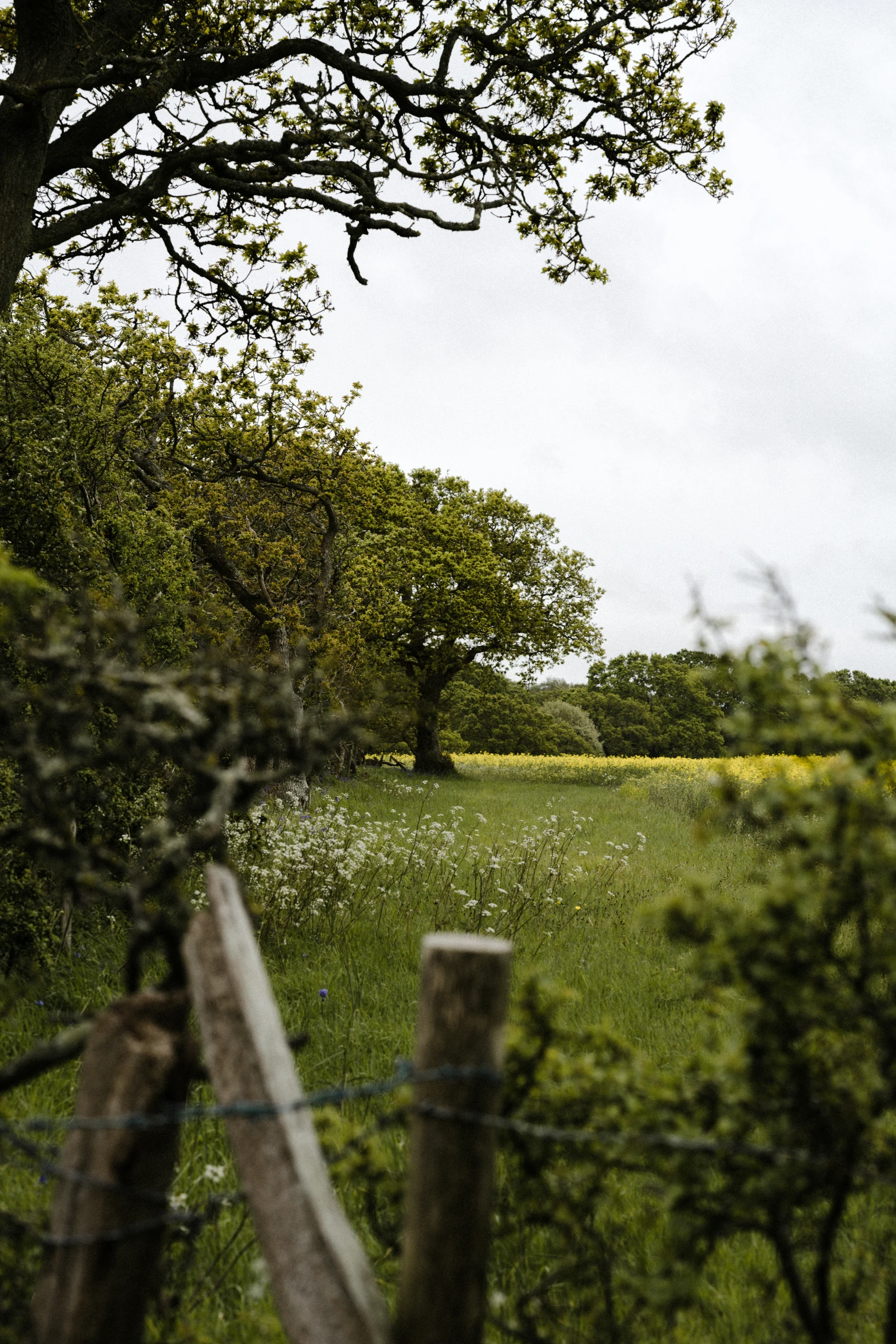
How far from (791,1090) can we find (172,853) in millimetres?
1441

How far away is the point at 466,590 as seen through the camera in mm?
29562

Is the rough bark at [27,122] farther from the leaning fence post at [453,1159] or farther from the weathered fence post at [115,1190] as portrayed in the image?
the leaning fence post at [453,1159]

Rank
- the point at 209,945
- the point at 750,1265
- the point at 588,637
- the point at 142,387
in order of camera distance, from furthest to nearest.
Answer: the point at 588,637 < the point at 142,387 < the point at 750,1265 < the point at 209,945

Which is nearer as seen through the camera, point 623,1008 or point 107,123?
point 623,1008

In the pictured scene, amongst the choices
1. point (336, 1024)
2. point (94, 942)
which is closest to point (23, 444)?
point (94, 942)

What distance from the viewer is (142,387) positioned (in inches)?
405

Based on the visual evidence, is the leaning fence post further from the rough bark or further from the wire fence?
the rough bark

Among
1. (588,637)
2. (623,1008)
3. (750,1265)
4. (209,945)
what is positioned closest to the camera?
(209,945)

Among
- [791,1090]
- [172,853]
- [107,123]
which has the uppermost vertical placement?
[107,123]

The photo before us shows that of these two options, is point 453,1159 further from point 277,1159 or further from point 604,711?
point 604,711

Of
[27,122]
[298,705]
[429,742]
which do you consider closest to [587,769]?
[429,742]

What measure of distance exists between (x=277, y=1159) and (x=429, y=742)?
31.5 m

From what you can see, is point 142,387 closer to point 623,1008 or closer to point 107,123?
point 107,123

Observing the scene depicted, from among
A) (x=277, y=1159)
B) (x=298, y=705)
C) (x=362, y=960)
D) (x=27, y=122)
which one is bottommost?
(x=362, y=960)
